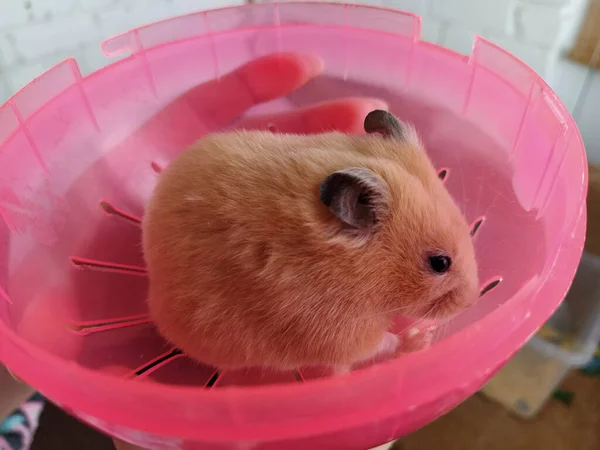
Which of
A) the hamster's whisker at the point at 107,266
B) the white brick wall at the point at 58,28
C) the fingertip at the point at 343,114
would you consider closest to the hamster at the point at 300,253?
the hamster's whisker at the point at 107,266

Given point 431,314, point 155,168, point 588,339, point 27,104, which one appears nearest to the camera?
point 431,314

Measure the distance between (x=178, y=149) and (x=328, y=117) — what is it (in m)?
0.34

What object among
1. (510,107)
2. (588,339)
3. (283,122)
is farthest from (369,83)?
(588,339)

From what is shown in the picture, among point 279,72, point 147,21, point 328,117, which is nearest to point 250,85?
point 279,72

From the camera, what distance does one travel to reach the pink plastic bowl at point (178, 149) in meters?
0.58

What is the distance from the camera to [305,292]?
0.76m

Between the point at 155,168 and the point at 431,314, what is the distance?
0.68 metres

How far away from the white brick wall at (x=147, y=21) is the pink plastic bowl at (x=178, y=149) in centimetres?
39

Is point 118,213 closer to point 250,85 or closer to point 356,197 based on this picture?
point 250,85

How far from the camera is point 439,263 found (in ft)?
2.61

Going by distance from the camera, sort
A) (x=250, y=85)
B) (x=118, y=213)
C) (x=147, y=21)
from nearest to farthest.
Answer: (x=118, y=213)
(x=250, y=85)
(x=147, y=21)

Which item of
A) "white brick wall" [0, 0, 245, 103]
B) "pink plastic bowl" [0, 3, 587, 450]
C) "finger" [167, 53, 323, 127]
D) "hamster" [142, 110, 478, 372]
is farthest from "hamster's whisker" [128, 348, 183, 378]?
"white brick wall" [0, 0, 245, 103]

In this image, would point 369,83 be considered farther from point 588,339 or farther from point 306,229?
point 588,339

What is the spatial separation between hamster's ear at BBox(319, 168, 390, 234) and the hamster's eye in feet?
0.33
